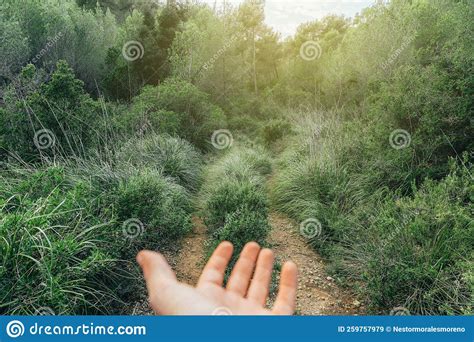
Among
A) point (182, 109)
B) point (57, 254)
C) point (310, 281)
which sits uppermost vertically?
point (182, 109)

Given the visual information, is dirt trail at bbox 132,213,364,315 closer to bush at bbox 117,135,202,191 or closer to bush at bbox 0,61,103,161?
bush at bbox 117,135,202,191

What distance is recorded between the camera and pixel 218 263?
64.8 inches

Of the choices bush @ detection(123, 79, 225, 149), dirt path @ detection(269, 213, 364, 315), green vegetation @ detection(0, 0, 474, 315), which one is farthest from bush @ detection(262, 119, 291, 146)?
dirt path @ detection(269, 213, 364, 315)

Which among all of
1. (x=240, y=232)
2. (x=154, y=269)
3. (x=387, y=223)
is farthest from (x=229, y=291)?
(x=240, y=232)

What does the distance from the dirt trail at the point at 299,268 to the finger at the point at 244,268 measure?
2192 mm

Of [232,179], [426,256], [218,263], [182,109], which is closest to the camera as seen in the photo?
[218,263]

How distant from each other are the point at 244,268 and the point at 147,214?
3024 mm

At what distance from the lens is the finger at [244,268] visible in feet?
5.53

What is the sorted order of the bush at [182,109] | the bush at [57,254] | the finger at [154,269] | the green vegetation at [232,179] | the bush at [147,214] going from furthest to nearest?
the bush at [182,109]
the bush at [147,214]
the green vegetation at [232,179]
the bush at [57,254]
the finger at [154,269]

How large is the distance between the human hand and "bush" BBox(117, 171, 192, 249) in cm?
259

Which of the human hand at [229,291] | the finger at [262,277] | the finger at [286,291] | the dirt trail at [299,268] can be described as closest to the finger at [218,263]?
the human hand at [229,291]

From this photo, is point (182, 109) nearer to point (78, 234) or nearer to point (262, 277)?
point (78, 234)

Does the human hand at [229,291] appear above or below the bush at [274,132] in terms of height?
below

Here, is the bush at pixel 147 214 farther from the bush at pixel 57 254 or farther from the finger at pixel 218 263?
the finger at pixel 218 263
